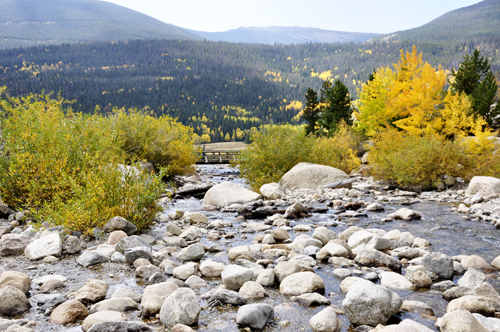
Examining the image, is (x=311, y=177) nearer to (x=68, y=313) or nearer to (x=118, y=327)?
(x=68, y=313)

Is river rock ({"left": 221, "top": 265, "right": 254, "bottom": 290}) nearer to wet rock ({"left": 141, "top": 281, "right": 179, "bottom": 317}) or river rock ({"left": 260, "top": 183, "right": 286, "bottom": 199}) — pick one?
wet rock ({"left": 141, "top": 281, "right": 179, "bottom": 317})

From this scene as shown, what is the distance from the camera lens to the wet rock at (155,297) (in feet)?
13.4

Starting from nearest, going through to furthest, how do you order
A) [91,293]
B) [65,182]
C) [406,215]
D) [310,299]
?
1. [91,293]
2. [310,299]
3. [65,182]
4. [406,215]

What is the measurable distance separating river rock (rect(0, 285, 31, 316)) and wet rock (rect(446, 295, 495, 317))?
218 inches

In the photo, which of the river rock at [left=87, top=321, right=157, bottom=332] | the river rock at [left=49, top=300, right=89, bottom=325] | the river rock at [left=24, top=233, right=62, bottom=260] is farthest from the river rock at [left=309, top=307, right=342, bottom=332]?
the river rock at [left=24, top=233, right=62, bottom=260]

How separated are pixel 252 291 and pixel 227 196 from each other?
28.3 feet

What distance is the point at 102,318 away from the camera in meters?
3.70

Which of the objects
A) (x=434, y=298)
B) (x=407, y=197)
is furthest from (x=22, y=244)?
(x=407, y=197)

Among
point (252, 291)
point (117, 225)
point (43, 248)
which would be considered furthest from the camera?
point (117, 225)

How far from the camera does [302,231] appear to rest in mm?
8898

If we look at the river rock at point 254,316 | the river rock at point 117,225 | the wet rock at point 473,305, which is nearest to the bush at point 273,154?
the river rock at point 117,225

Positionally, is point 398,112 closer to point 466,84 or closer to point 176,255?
point 466,84

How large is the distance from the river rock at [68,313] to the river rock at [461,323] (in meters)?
4.31

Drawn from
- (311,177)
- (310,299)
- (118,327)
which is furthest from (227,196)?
(118,327)
